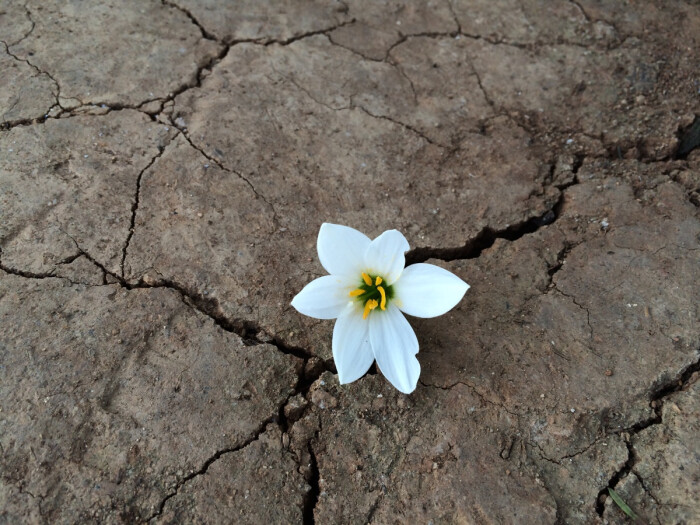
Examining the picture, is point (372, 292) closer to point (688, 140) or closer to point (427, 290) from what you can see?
point (427, 290)

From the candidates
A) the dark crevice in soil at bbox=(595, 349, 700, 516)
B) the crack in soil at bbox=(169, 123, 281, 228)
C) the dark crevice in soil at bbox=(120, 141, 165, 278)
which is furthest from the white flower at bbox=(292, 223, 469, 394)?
the dark crevice in soil at bbox=(120, 141, 165, 278)

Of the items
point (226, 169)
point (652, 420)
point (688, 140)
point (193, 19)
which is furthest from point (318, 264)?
point (688, 140)

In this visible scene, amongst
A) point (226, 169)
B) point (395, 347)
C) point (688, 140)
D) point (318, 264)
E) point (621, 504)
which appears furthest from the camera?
point (688, 140)

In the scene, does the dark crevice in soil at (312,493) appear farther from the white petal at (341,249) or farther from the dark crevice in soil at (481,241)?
the dark crevice in soil at (481,241)

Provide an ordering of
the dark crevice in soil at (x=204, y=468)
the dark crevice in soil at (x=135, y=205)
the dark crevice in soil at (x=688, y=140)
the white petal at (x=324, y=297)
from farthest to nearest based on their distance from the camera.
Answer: the dark crevice in soil at (x=688, y=140) < the dark crevice in soil at (x=135, y=205) < the white petal at (x=324, y=297) < the dark crevice in soil at (x=204, y=468)

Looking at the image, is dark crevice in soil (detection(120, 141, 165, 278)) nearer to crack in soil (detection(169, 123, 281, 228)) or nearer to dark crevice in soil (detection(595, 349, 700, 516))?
crack in soil (detection(169, 123, 281, 228))

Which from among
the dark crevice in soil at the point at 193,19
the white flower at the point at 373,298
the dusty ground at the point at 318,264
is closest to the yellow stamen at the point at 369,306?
the white flower at the point at 373,298

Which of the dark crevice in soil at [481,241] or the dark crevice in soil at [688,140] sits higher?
the dark crevice in soil at [688,140]
